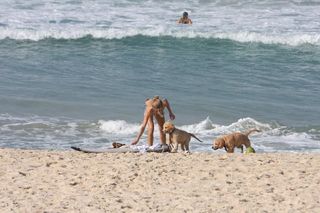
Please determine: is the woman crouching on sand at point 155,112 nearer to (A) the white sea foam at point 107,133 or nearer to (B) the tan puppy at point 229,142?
(B) the tan puppy at point 229,142

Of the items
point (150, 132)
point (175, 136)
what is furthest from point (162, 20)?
point (175, 136)

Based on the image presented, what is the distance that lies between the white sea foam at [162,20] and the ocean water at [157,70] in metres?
0.04

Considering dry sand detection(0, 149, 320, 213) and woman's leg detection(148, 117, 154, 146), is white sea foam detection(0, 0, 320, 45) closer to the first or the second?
woman's leg detection(148, 117, 154, 146)

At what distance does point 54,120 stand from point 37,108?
0.96 m

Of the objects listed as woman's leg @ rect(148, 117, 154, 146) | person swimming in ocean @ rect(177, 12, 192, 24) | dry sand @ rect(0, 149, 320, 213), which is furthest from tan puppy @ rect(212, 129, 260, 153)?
person swimming in ocean @ rect(177, 12, 192, 24)

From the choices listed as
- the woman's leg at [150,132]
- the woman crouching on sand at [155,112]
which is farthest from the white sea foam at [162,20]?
the woman crouching on sand at [155,112]

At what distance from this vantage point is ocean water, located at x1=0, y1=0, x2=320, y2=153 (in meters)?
15.6

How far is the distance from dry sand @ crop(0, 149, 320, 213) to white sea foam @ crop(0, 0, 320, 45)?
577 inches

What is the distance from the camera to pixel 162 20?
95.3 feet

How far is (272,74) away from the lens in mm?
21250

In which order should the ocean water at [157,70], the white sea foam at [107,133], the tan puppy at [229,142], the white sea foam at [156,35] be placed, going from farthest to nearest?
1. the white sea foam at [156,35]
2. the ocean water at [157,70]
3. the white sea foam at [107,133]
4. the tan puppy at [229,142]

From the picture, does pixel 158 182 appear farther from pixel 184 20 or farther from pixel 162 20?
pixel 162 20

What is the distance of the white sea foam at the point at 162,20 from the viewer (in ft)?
87.6

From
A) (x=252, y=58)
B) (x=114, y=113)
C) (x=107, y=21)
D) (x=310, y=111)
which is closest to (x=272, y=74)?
(x=252, y=58)
